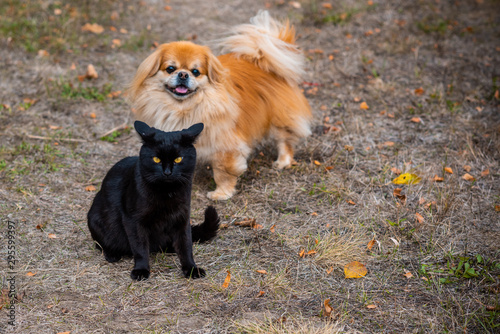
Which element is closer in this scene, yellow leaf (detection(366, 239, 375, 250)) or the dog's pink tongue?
yellow leaf (detection(366, 239, 375, 250))

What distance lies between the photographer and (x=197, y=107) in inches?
144

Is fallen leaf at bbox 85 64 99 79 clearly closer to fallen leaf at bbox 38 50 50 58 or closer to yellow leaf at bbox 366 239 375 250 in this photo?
fallen leaf at bbox 38 50 50 58

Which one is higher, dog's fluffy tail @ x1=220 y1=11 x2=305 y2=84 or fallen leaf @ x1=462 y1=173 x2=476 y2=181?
dog's fluffy tail @ x1=220 y1=11 x2=305 y2=84

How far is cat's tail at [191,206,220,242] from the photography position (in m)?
3.20

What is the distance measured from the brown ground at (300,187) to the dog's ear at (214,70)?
959 mm

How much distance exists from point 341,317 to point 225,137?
5.77 feet

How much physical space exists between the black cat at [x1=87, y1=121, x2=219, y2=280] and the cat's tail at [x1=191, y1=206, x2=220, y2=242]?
9.2 inches

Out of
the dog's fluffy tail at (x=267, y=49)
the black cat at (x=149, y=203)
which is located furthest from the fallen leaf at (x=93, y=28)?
the black cat at (x=149, y=203)

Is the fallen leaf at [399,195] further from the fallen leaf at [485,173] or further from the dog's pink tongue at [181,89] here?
the dog's pink tongue at [181,89]

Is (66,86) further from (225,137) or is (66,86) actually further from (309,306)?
(309,306)

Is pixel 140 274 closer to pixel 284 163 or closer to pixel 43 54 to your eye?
pixel 284 163

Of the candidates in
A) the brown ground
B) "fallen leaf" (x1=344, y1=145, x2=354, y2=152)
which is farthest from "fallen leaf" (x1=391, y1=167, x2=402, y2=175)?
"fallen leaf" (x1=344, y1=145, x2=354, y2=152)

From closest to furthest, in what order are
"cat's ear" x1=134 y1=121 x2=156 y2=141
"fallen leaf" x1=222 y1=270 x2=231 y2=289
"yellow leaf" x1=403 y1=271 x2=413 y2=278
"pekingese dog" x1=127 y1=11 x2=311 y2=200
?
"cat's ear" x1=134 y1=121 x2=156 y2=141
"fallen leaf" x1=222 y1=270 x2=231 y2=289
"yellow leaf" x1=403 y1=271 x2=413 y2=278
"pekingese dog" x1=127 y1=11 x2=311 y2=200

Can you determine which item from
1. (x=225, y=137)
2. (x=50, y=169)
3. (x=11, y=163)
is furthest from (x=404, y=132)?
(x=11, y=163)
